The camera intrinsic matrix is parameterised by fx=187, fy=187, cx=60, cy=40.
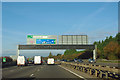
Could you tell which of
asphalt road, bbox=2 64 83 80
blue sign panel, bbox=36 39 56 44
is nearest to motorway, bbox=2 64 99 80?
asphalt road, bbox=2 64 83 80

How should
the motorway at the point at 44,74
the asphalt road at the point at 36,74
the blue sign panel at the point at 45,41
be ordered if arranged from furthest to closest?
the blue sign panel at the point at 45,41, the asphalt road at the point at 36,74, the motorway at the point at 44,74

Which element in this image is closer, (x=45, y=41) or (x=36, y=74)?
(x=36, y=74)

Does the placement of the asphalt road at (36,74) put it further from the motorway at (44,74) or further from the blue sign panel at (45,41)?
the blue sign panel at (45,41)

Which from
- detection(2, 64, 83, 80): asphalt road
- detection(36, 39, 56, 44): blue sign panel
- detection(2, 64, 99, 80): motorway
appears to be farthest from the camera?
detection(36, 39, 56, 44): blue sign panel

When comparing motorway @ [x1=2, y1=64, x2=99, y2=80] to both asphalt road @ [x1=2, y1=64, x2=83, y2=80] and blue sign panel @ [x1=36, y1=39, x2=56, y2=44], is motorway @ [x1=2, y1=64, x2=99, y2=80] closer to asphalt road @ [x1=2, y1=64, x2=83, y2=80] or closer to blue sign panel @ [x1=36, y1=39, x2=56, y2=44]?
asphalt road @ [x1=2, y1=64, x2=83, y2=80]

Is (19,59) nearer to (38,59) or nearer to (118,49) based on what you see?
(38,59)

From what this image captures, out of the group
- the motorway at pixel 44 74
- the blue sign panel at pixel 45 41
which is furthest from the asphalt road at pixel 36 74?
the blue sign panel at pixel 45 41

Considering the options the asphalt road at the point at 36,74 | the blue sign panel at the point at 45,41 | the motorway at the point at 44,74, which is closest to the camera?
the motorway at the point at 44,74

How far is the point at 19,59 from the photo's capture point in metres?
45.0

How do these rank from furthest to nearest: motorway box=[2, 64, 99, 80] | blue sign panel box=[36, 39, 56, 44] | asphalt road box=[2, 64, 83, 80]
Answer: blue sign panel box=[36, 39, 56, 44] < asphalt road box=[2, 64, 83, 80] < motorway box=[2, 64, 99, 80]

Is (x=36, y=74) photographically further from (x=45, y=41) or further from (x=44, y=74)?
(x=45, y=41)

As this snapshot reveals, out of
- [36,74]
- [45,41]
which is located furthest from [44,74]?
[45,41]

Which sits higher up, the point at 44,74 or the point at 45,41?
the point at 45,41

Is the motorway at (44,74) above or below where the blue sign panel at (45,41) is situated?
below
